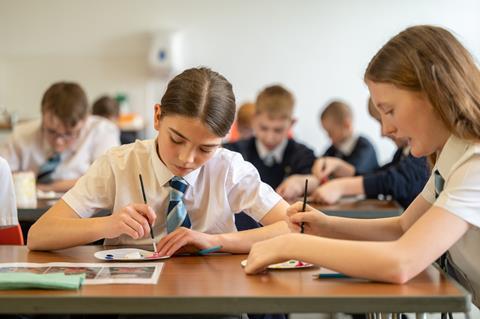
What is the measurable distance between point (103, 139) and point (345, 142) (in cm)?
165

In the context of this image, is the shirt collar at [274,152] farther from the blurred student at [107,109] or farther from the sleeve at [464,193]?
the sleeve at [464,193]

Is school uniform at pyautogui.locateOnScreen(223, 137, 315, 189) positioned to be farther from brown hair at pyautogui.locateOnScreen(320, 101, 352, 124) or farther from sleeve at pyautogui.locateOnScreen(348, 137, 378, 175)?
brown hair at pyautogui.locateOnScreen(320, 101, 352, 124)

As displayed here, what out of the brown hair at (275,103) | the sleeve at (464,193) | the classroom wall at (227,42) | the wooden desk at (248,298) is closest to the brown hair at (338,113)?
the brown hair at (275,103)

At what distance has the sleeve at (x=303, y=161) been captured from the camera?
3.96m

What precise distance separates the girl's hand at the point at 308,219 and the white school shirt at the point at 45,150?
7.47ft

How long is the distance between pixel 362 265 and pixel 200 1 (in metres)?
5.64

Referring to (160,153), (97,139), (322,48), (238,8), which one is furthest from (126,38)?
(160,153)

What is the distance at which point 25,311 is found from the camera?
139 cm

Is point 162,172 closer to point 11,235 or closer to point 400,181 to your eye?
point 11,235

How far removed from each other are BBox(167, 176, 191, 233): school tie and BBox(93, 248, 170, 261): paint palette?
0.55ft

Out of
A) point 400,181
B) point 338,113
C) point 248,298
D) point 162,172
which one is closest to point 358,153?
point 338,113

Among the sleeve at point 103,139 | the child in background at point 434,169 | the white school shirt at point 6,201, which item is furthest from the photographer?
the sleeve at point 103,139

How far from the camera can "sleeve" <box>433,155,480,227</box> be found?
1.53 metres

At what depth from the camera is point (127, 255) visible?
182 centimetres
